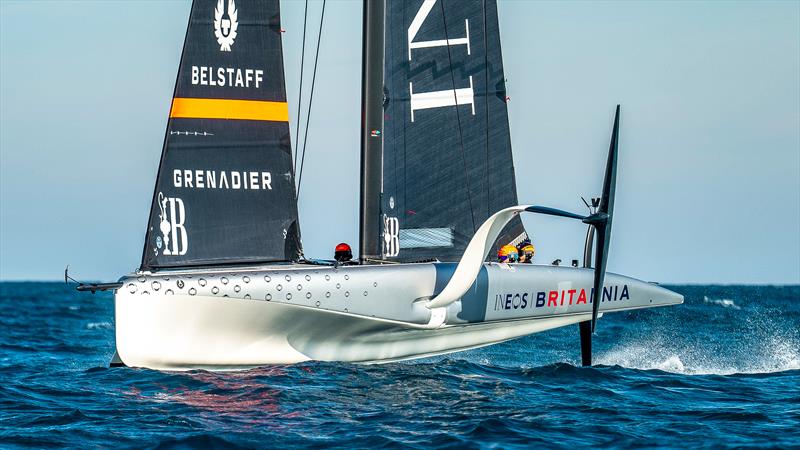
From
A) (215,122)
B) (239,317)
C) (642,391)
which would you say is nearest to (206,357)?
(239,317)

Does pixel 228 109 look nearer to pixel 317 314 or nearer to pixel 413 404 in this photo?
pixel 317 314

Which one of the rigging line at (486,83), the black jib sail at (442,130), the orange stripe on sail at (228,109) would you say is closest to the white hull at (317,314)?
the black jib sail at (442,130)

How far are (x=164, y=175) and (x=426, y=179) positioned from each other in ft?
12.1

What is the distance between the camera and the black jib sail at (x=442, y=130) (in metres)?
14.9

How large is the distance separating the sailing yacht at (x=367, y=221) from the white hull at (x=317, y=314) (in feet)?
0.06

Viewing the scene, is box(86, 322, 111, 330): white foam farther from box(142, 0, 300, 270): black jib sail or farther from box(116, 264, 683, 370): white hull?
box(142, 0, 300, 270): black jib sail

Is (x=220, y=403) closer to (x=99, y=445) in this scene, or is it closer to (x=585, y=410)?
(x=99, y=445)

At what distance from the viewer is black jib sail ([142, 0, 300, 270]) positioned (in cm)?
1302

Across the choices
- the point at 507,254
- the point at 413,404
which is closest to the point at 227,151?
the point at 413,404

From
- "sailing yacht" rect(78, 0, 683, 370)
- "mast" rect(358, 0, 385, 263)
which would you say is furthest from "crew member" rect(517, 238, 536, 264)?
"mast" rect(358, 0, 385, 263)

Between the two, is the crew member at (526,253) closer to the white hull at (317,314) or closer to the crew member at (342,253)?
the white hull at (317,314)

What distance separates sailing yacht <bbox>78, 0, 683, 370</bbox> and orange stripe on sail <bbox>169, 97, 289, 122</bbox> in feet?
0.05

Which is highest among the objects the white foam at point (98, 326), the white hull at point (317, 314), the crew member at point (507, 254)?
the crew member at point (507, 254)

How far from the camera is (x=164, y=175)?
12953mm
